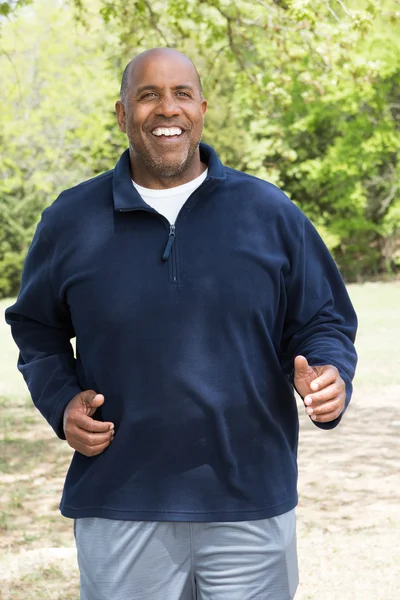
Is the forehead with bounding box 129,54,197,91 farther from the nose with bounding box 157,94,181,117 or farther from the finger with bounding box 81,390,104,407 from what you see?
the finger with bounding box 81,390,104,407

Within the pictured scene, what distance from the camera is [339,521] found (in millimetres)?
6477

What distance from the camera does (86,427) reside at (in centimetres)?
237

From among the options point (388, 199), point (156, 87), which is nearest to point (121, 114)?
point (156, 87)

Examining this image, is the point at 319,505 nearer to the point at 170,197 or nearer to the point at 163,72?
the point at 170,197

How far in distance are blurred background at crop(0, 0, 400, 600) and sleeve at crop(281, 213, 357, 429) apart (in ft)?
9.18

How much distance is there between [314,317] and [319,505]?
4664 mm

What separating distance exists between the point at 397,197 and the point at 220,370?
84.2 feet

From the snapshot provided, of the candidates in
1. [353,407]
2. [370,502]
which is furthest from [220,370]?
[353,407]

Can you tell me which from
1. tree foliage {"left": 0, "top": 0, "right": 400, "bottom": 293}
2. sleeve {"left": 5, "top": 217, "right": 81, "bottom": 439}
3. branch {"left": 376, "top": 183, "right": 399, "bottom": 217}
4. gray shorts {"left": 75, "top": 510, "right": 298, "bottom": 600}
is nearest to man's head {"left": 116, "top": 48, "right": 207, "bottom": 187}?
sleeve {"left": 5, "top": 217, "right": 81, "bottom": 439}

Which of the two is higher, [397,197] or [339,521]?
[339,521]

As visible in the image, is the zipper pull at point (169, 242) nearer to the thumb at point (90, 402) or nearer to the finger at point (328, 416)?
the thumb at point (90, 402)

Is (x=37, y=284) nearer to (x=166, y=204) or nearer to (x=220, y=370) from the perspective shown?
(x=166, y=204)

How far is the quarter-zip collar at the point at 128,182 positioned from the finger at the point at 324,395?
23.9 inches

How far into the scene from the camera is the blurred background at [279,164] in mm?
6109
